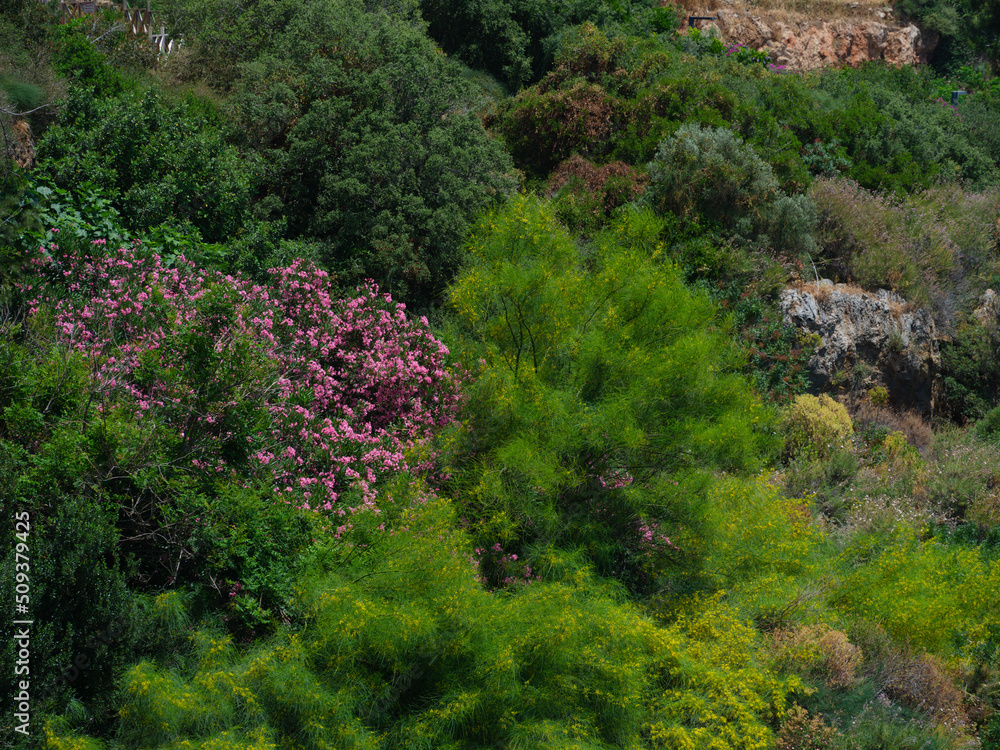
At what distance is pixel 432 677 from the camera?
226 inches

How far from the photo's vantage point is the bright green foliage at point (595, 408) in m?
7.18

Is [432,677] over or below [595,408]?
below

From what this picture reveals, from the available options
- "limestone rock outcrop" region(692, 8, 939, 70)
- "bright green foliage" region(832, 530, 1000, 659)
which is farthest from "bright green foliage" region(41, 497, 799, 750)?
"limestone rock outcrop" region(692, 8, 939, 70)

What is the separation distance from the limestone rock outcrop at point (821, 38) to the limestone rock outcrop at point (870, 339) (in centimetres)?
1532

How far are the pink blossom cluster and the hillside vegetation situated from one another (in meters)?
0.05

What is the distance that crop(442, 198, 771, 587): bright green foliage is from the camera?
23.6 ft

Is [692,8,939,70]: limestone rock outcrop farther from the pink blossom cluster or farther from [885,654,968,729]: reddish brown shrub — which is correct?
[885,654,968,729]: reddish brown shrub

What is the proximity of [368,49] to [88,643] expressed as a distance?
32.7ft

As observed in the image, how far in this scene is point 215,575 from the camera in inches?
251

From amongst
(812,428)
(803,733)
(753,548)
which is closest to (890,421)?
(812,428)

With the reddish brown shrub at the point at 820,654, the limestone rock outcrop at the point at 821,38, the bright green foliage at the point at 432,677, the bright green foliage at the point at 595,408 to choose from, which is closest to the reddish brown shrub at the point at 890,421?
the bright green foliage at the point at 595,408

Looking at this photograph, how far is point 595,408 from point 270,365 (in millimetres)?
3006

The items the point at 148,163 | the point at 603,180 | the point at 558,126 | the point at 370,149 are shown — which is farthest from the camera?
the point at 558,126

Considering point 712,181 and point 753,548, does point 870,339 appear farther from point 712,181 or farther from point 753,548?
point 753,548
